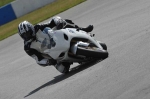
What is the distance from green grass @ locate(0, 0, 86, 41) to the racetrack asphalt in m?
4.26

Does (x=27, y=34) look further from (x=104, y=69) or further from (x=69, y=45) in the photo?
(x=104, y=69)

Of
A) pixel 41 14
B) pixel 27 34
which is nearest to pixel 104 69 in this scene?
pixel 27 34

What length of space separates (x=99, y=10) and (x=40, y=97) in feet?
33.2

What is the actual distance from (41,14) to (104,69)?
53.2 ft

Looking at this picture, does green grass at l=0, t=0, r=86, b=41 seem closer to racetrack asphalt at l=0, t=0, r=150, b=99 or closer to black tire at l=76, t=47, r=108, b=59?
racetrack asphalt at l=0, t=0, r=150, b=99

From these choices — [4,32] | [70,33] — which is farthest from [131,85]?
[4,32]

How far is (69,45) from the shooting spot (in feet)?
32.0

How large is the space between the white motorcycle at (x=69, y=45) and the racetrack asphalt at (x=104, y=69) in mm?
268

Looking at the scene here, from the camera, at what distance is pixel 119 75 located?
7895mm

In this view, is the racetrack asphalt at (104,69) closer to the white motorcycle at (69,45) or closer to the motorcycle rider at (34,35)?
the white motorcycle at (69,45)

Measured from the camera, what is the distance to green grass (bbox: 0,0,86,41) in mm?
23297

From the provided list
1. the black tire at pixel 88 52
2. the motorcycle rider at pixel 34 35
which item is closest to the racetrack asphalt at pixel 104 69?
the black tire at pixel 88 52

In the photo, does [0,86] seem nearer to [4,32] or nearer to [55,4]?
[4,32]

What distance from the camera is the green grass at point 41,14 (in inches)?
917
